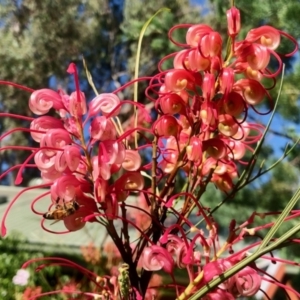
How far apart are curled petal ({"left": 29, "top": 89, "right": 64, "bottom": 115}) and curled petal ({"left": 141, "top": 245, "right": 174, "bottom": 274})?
15cm

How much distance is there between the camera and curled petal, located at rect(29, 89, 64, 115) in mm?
498

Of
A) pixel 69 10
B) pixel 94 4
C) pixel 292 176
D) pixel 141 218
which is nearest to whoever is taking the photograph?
pixel 141 218

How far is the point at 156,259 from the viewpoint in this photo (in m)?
0.47

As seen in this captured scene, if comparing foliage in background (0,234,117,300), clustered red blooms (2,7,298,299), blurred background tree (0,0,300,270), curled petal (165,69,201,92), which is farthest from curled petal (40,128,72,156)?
blurred background tree (0,0,300,270)

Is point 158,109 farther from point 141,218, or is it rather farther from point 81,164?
point 141,218

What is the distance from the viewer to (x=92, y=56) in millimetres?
8648

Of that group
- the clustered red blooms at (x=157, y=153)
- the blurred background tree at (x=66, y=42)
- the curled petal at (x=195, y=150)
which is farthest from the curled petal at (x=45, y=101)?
the blurred background tree at (x=66, y=42)

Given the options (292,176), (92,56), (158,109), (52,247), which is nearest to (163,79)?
(158,109)

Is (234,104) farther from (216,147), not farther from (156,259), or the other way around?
(156,259)

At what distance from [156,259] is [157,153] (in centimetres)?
12

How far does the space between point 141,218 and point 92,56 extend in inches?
279

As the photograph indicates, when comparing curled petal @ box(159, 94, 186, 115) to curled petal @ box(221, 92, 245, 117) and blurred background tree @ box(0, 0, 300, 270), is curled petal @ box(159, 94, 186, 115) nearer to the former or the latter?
curled petal @ box(221, 92, 245, 117)

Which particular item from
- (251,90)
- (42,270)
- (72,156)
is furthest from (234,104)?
(42,270)

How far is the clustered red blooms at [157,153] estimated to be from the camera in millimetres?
470
